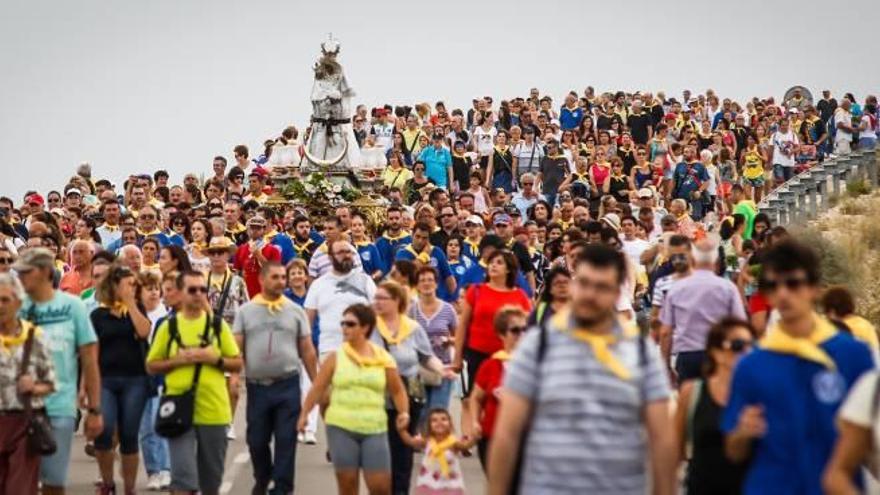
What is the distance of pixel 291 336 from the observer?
17.5 metres

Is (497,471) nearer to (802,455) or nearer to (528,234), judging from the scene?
(802,455)

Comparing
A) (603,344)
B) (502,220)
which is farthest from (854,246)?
(603,344)

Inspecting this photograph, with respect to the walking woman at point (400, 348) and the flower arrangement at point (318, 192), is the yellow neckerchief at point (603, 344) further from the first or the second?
Result: the flower arrangement at point (318, 192)

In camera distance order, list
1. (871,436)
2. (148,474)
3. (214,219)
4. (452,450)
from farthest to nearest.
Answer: (214,219), (148,474), (452,450), (871,436)

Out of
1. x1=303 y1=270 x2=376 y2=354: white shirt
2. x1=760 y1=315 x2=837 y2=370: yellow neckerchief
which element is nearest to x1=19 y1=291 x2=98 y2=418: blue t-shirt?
x1=303 y1=270 x2=376 y2=354: white shirt

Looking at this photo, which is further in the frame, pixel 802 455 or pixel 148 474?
pixel 148 474

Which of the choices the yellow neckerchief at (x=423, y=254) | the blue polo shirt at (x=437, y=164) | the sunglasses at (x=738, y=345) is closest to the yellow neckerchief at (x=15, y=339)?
the sunglasses at (x=738, y=345)

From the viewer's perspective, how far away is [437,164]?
3991 centimetres

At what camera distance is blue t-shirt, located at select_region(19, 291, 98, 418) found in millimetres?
15508

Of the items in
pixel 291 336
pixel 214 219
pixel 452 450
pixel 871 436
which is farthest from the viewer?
Answer: pixel 214 219

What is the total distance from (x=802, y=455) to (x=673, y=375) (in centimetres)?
863

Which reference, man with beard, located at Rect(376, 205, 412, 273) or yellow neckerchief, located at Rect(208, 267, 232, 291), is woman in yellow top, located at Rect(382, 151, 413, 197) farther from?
yellow neckerchief, located at Rect(208, 267, 232, 291)

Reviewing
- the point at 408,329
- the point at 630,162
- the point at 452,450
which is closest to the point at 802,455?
the point at 452,450

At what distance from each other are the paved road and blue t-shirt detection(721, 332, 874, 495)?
8.07m
